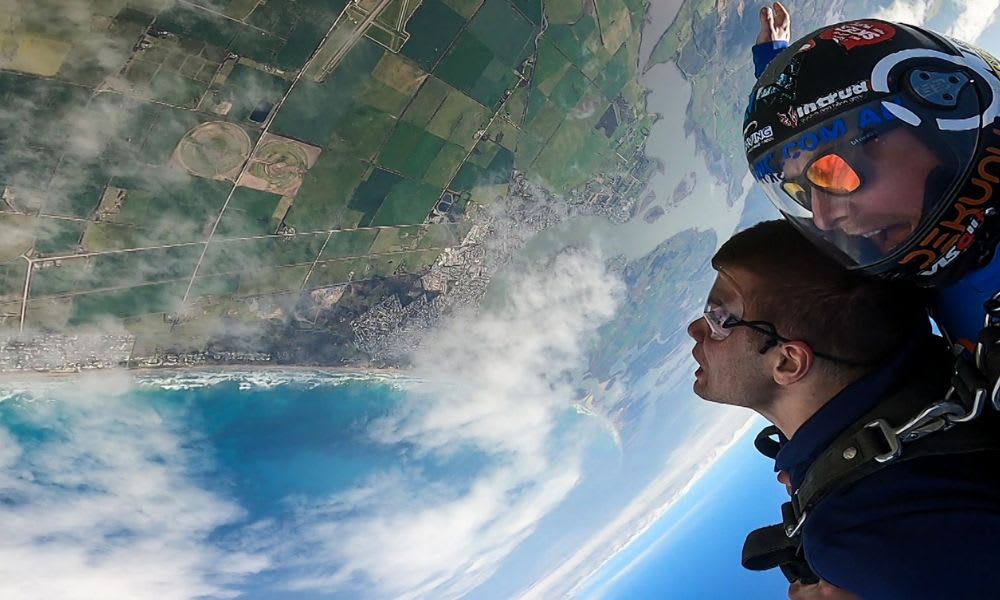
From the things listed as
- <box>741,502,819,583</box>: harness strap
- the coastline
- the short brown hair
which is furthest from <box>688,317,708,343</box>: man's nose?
the coastline

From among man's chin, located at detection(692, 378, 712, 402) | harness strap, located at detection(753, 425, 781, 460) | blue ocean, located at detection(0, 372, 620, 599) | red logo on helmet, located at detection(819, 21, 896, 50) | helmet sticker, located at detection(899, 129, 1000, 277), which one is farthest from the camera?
blue ocean, located at detection(0, 372, 620, 599)

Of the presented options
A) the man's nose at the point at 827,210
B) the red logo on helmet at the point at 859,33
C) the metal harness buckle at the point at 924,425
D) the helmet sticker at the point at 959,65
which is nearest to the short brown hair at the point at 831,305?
the man's nose at the point at 827,210

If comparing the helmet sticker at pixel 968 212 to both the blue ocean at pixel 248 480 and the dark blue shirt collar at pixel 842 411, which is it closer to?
the dark blue shirt collar at pixel 842 411

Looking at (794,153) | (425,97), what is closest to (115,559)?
(425,97)

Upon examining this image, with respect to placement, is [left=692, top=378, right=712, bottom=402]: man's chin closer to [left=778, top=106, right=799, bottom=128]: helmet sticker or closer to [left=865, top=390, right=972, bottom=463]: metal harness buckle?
[left=865, top=390, right=972, bottom=463]: metal harness buckle

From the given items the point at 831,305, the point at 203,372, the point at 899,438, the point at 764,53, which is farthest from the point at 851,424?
the point at 203,372
